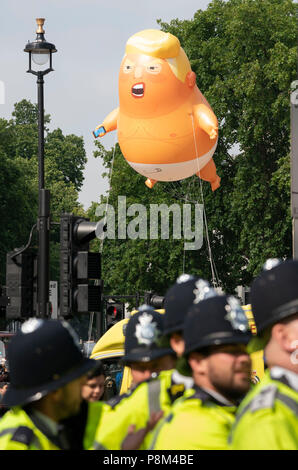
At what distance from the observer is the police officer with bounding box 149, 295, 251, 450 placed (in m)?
3.74

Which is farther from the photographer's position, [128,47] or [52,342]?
[128,47]

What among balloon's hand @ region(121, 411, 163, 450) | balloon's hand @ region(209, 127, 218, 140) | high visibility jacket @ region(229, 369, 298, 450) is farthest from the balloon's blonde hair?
high visibility jacket @ region(229, 369, 298, 450)

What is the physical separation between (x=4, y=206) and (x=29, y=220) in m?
2.27

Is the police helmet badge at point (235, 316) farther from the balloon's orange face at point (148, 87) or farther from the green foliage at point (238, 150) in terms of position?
the green foliage at point (238, 150)

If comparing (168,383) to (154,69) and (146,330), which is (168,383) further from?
(154,69)

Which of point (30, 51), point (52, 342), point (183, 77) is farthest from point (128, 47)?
point (52, 342)

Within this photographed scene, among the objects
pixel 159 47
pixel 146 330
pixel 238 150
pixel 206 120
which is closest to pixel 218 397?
pixel 146 330

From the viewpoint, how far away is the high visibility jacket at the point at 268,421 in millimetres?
3102

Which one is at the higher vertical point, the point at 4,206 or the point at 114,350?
the point at 4,206

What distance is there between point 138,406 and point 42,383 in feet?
3.72

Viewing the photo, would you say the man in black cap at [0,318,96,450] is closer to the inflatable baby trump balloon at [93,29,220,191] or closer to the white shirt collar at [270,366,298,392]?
the white shirt collar at [270,366,298,392]

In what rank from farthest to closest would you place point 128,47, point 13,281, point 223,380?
point 128,47
point 13,281
point 223,380
